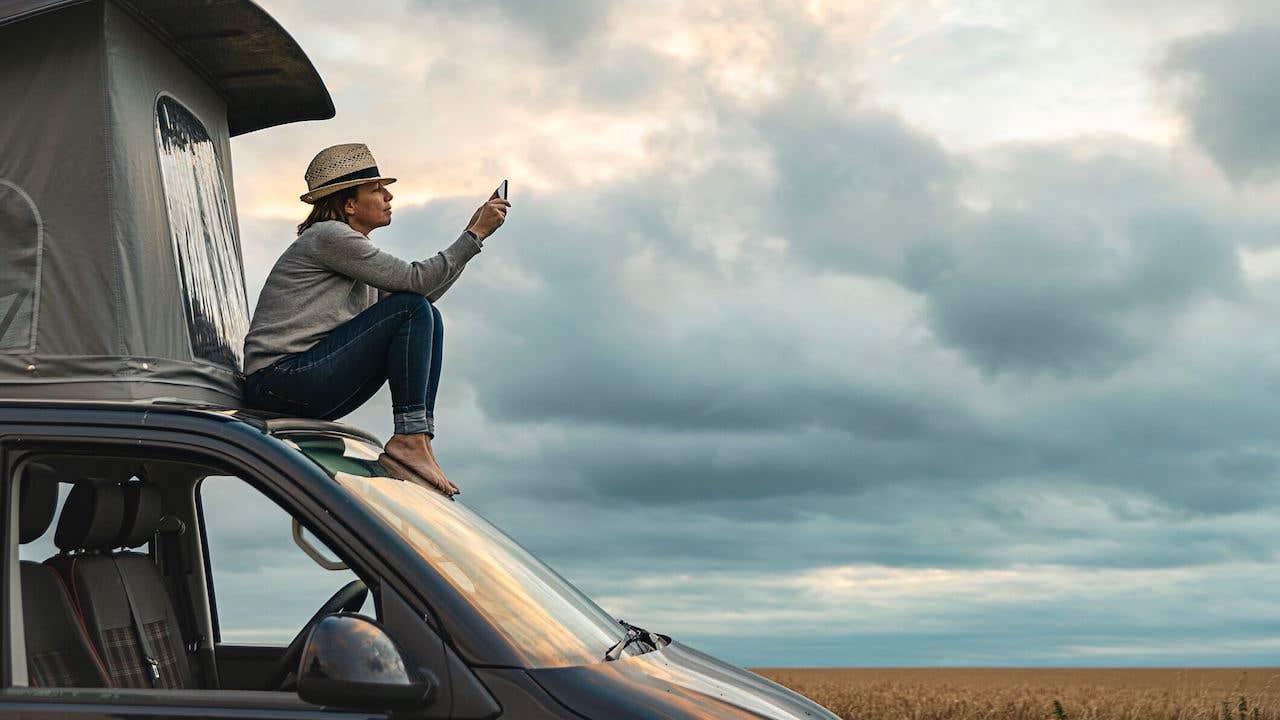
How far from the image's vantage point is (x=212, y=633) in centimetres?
580

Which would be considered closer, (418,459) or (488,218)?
(418,459)

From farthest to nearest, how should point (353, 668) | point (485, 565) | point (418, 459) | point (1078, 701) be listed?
1. point (1078, 701)
2. point (418, 459)
3. point (485, 565)
4. point (353, 668)

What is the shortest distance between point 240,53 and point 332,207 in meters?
0.86

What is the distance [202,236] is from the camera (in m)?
5.81

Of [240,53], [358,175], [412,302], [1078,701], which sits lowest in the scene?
[1078,701]

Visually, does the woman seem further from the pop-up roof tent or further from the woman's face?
the pop-up roof tent

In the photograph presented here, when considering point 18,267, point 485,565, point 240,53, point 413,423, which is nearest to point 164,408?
point 485,565

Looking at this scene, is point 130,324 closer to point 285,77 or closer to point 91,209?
point 91,209

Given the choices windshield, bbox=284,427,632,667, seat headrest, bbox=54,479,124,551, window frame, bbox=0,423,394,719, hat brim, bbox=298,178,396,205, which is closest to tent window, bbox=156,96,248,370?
hat brim, bbox=298,178,396,205

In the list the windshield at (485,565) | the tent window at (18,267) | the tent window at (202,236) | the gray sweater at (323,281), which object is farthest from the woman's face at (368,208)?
the windshield at (485,565)

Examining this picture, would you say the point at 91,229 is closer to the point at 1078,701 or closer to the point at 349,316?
the point at 349,316

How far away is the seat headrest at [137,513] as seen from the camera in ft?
16.5

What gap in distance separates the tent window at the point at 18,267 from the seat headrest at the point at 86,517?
64 cm

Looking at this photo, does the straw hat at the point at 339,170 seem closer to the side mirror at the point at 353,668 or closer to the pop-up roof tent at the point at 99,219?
the pop-up roof tent at the point at 99,219
